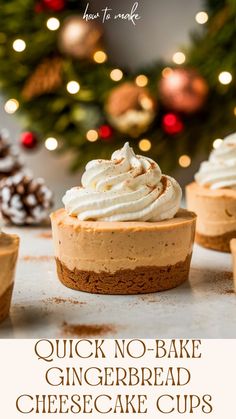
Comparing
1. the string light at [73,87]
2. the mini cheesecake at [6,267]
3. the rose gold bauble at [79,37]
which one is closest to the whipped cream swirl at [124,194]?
the mini cheesecake at [6,267]

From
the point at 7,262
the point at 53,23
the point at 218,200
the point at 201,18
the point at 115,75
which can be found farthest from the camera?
the point at 115,75

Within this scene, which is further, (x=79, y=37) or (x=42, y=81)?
(x=42, y=81)

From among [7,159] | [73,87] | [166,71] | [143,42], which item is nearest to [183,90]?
[166,71]

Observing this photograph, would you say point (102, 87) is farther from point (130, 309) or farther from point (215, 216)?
point (130, 309)

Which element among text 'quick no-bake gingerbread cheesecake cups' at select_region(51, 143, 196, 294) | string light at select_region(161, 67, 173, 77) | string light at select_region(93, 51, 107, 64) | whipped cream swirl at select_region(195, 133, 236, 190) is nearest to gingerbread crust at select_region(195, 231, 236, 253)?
whipped cream swirl at select_region(195, 133, 236, 190)

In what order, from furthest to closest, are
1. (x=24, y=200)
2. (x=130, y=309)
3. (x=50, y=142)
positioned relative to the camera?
(x=50, y=142) → (x=24, y=200) → (x=130, y=309)

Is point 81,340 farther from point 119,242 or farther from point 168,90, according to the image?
point 168,90

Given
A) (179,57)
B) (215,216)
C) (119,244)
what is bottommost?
(215,216)
